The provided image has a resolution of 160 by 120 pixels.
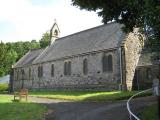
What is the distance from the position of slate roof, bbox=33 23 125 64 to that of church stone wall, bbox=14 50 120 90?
3.52 feet

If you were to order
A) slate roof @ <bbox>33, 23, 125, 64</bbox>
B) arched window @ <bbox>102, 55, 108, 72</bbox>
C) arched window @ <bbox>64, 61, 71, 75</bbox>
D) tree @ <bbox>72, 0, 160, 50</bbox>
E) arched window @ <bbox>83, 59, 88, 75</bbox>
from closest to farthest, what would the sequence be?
tree @ <bbox>72, 0, 160, 50</bbox>, arched window @ <bbox>102, 55, 108, 72</bbox>, slate roof @ <bbox>33, 23, 125, 64</bbox>, arched window @ <bbox>83, 59, 88, 75</bbox>, arched window @ <bbox>64, 61, 71, 75</bbox>

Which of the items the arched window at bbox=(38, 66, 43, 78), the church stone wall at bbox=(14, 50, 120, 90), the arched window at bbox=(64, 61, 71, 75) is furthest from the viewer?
the arched window at bbox=(38, 66, 43, 78)

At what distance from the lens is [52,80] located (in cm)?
5662

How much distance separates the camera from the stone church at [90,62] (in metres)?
42.2

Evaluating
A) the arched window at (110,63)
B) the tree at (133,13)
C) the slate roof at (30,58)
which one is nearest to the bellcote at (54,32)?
the slate roof at (30,58)

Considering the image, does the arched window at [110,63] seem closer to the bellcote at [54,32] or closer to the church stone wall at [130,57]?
the church stone wall at [130,57]

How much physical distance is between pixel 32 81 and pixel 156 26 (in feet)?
166

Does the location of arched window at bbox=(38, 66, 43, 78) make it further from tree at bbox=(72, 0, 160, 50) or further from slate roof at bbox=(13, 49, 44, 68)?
tree at bbox=(72, 0, 160, 50)

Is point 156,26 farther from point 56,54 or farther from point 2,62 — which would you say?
point 2,62

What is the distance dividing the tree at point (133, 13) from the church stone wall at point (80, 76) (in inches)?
875

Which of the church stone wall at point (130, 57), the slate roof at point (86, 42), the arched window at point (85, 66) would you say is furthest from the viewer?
the arched window at point (85, 66)

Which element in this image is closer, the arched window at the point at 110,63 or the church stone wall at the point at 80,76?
the church stone wall at the point at 80,76

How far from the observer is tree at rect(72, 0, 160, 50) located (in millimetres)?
15016

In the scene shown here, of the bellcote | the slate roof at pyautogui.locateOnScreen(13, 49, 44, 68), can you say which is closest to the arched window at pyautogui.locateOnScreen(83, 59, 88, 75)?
the bellcote
